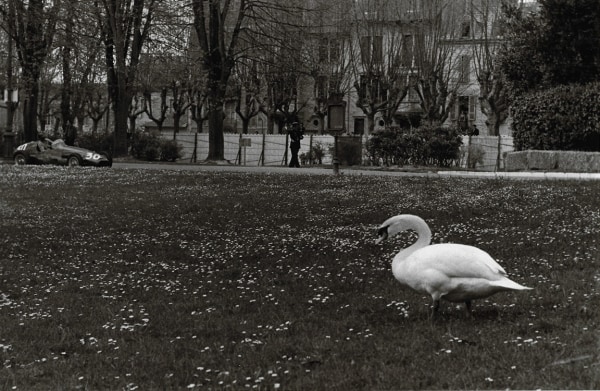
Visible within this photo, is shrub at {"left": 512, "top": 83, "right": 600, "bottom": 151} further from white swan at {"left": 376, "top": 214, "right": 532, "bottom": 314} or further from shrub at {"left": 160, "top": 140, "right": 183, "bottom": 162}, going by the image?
shrub at {"left": 160, "top": 140, "right": 183, "bottom": 162}

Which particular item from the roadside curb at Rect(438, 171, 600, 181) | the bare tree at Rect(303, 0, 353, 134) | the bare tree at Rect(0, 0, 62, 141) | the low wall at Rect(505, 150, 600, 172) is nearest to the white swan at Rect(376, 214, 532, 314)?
the roadside curb at Rect(438, 171, 600, 181)

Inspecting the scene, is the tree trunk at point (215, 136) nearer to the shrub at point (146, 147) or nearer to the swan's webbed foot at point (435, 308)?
the shrub at point (146, 147)

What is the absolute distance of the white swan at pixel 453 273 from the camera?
16.6 ft

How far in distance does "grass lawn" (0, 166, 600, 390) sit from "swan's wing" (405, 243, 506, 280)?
39cm

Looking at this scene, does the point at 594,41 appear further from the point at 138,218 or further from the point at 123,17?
the point at 123,17

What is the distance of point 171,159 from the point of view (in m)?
36.4

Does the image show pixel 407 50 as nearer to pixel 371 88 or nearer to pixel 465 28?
pixel 371 88

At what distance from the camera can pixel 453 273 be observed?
16.9 feet

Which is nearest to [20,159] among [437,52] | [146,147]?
[146,147]

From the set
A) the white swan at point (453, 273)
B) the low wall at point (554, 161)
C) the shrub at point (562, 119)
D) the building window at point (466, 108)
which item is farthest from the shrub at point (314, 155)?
the white swan at point (453, 273)

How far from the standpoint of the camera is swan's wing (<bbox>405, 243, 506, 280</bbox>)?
510 cm

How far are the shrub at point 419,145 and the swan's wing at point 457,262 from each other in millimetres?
22048

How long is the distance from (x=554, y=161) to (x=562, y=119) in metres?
1.62

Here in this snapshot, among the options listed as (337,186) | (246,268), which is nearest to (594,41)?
(337,186)
